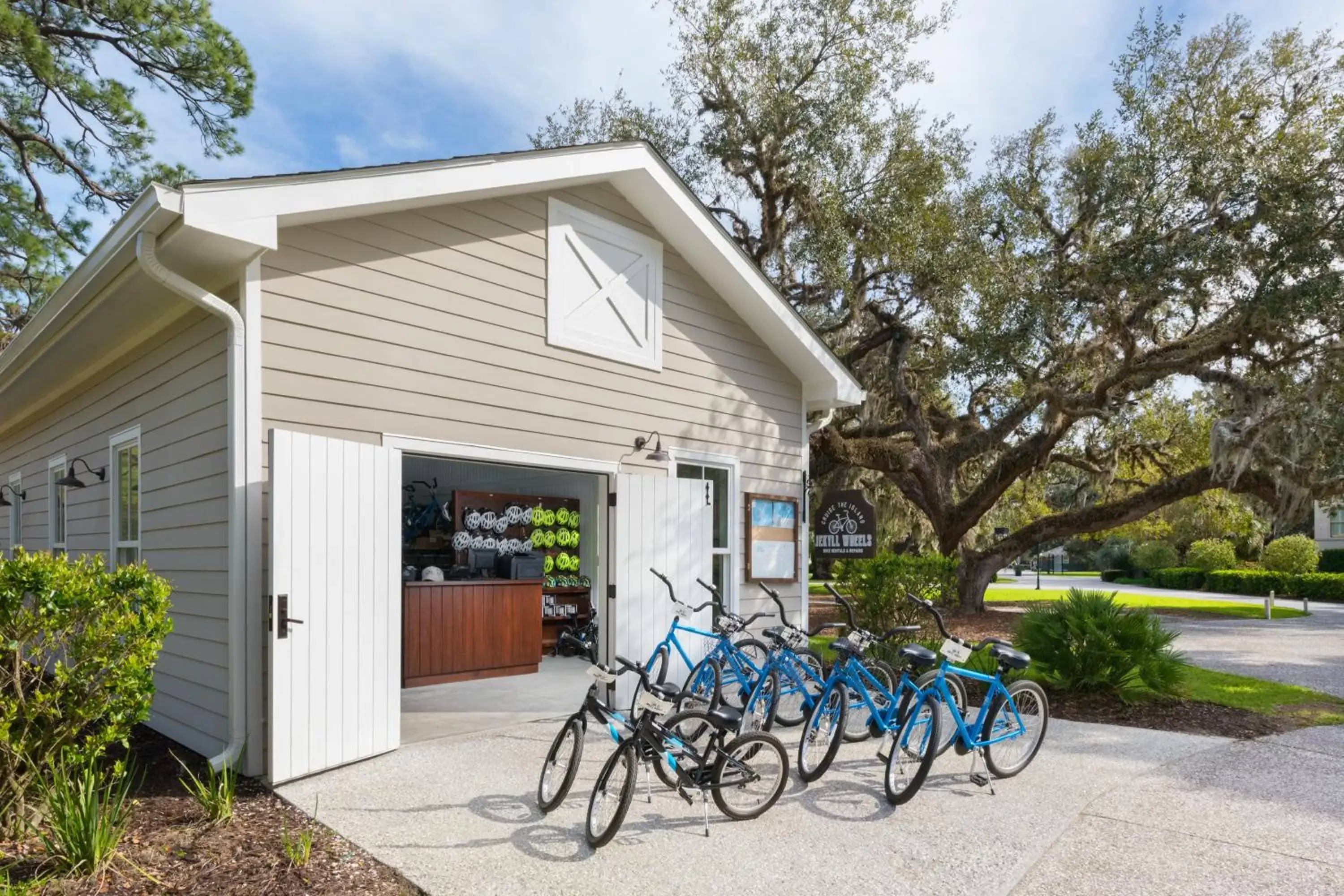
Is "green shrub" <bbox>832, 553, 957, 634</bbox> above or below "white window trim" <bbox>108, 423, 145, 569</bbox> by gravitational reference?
below

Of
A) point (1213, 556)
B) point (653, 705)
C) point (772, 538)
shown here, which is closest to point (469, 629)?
point (772, 538)

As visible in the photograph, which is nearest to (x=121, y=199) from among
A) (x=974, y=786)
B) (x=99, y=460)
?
(x=99, y=460)

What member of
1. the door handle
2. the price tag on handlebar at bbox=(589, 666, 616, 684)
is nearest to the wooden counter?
the door handle

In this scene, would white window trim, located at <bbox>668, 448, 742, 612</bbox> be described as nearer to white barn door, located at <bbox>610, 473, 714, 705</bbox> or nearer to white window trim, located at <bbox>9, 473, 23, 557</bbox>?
white barn door, located at <bbox>610, 473, 714, 705</bbox>

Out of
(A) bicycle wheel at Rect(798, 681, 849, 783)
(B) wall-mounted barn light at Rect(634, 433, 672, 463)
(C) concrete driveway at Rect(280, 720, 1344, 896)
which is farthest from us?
(B) wall-mounted barn light at Rect(634, 433, 672, 463)

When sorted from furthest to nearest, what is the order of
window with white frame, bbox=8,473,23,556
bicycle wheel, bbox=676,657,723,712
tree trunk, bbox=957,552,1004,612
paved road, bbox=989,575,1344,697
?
tree trunk, bbox=957,552,1004,612, window with white frame, bbox=8,473,23,556, paved road, bbox=989,575,1344,697, bicycle wheel, bbox=676,657,723,712

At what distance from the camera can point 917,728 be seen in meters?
4.91

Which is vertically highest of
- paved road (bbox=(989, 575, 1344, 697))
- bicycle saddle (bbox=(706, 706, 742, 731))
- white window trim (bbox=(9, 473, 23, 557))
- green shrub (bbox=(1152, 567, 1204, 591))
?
white window trim (bbox=(9, 473, 23, 557))

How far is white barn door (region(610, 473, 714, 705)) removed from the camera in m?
6.80

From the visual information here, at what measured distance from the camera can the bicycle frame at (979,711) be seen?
4.67 metres

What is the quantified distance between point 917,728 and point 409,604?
5.43m

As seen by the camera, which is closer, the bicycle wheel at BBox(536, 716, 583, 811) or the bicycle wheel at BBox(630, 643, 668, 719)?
the bicycle wheel at BBox(536, 716, 583, 811)

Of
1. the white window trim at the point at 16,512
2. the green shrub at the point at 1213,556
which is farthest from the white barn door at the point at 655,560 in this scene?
the green shrub at the point at 1213,556

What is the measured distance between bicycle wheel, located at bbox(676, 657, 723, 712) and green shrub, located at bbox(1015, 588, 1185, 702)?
3300 millimetres
